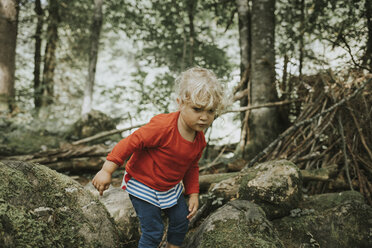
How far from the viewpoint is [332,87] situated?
4312 millimetres

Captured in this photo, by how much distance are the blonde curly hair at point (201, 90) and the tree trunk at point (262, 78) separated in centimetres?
280

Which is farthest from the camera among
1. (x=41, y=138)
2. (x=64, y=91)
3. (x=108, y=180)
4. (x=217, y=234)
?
(x=64, y=91)

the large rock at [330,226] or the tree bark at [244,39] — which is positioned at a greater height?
the tree bark at [244,39]

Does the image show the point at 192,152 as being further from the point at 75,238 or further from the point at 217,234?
the point at 75,238

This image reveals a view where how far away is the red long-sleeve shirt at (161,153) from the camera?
223 cm

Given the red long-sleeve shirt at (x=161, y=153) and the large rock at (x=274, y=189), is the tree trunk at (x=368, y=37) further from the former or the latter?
the red long-sleeve shirt at (x=161, y=153)

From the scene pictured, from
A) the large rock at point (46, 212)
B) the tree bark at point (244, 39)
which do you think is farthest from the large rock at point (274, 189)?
the tree bark at point (244, 39)

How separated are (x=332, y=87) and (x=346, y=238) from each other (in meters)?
2.58

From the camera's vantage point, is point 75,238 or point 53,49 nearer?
point 75,238

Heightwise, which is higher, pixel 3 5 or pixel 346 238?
pixel 3 5

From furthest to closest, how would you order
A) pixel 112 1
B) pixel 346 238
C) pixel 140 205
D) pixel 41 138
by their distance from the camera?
pixel 112 1
pixel 41 138
pixel 346 238
pixel 140 205

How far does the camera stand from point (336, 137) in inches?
161

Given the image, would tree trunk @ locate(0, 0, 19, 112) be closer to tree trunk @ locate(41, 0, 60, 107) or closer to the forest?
the forest

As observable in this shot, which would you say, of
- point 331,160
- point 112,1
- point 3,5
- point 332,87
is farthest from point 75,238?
point 112,1
